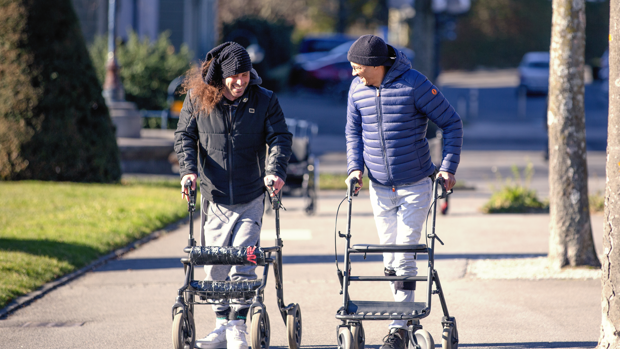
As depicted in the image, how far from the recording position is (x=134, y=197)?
1056 cm

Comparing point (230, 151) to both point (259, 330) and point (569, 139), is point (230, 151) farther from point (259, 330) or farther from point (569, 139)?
point (569, 139)

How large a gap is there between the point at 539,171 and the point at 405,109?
10987 mm

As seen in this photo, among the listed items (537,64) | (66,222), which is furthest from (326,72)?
(66,222)

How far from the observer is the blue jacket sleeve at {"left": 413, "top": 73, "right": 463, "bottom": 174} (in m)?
4.49

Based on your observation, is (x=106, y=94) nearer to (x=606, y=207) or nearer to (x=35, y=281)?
(x=35, y=281)

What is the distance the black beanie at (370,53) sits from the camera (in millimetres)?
4453

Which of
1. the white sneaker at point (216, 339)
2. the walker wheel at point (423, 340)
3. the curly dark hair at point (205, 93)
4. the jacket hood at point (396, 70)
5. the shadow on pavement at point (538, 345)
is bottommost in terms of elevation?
the shadow on pavement at point (538, 345)

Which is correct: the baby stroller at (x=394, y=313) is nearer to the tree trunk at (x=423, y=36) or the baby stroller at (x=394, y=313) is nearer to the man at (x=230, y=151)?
the man at (x=230, y=151)

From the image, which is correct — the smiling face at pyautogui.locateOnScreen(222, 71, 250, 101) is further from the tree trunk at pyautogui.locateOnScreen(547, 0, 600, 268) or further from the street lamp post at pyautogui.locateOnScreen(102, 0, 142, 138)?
the street lamp post at pyautogui.locateOnScreen(102, 0, 142, 138)

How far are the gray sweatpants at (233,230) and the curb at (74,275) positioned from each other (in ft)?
6.37

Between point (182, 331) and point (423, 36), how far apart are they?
13.5m

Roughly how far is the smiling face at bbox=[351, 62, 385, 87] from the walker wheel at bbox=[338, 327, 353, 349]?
1.46m

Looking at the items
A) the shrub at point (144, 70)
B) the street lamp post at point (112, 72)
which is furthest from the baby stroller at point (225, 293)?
the shrub at point (144, 70)

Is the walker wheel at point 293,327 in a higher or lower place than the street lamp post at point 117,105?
lower
